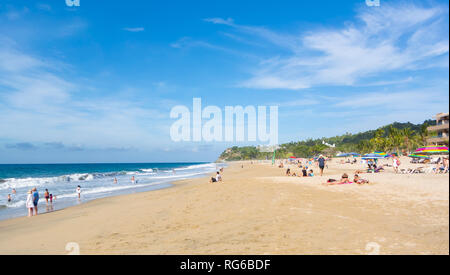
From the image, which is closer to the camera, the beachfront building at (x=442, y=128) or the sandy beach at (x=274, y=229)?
the beachfront building at (x=442, y=128)

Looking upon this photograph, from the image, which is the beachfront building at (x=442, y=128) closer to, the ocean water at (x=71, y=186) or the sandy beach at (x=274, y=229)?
the sandy beach at (x=274, y=229)

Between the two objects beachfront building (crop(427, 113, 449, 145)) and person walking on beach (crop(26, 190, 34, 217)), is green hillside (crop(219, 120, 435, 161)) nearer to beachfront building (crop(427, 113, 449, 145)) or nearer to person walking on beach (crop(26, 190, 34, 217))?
beachfront building (crop(427, 113, 449, 145))

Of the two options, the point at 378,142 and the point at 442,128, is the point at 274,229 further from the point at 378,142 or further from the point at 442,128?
the point at 378,142

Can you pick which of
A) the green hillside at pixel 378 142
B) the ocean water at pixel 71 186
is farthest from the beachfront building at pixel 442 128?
the green hillside at pixel 378 142

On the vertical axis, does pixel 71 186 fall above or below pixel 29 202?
below

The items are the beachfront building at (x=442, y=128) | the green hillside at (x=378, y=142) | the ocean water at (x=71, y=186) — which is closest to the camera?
the beachfront building at (x=442, y=128)

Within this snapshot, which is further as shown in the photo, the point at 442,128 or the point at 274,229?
the point at 274,229

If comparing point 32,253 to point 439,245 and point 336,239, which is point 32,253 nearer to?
point 336,239

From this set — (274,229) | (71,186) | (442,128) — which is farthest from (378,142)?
(442,128)

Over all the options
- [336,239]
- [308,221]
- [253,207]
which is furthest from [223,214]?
[336,239]

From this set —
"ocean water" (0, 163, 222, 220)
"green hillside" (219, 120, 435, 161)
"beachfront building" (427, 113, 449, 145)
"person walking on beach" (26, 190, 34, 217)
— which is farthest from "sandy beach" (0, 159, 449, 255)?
"green hillside" (219, 120, 435, 161)
